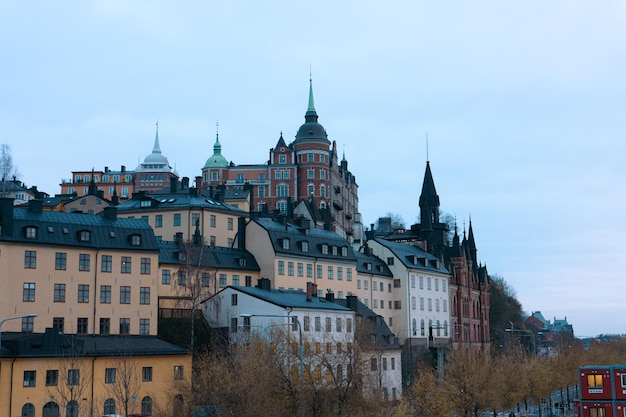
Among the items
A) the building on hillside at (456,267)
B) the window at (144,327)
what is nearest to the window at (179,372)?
the window at (144,327)

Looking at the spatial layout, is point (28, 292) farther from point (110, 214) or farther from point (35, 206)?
point (110, 214)

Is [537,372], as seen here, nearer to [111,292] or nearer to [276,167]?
[111,292]

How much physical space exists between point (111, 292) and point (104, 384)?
36.3 ft

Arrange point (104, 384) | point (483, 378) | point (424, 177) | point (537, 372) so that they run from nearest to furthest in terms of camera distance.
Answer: point (104, 384), point (483, 378), point (537, 372), point (424, 177)

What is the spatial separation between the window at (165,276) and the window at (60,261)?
1484 centimetres

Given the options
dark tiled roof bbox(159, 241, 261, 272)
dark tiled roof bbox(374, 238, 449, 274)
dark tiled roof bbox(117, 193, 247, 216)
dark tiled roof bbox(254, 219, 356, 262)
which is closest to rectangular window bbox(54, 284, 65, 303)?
dark tiled roof bbox(159, 241, 261, 272)

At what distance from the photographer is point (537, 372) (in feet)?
273

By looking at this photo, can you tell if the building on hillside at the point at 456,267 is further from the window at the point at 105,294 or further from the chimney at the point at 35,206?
the chimney at the point at 35,206

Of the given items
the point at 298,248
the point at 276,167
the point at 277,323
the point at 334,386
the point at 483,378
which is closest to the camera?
the point at 334,386

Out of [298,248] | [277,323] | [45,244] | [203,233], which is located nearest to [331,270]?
[298,248]

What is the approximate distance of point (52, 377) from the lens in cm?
6259

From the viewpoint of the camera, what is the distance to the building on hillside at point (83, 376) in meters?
60.4

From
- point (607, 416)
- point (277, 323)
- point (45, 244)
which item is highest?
point (45, 244)

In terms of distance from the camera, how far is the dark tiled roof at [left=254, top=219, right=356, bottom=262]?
9356cm
